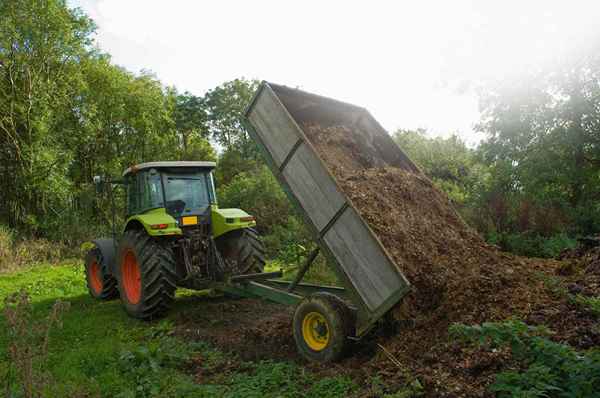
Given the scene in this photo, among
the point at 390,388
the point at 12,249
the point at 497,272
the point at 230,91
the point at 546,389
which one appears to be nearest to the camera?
the point at 546,389

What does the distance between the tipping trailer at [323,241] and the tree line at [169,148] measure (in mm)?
4976

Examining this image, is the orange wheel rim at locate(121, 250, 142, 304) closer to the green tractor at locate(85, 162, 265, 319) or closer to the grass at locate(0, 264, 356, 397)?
the green tractor at locate(85, 162, 265, 319)

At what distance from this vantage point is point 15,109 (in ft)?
51.9

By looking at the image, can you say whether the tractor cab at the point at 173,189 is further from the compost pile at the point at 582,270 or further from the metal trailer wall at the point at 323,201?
the compost pile at the point at 582,270

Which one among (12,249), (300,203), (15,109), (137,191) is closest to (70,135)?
(15,109)

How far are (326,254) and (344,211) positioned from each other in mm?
477

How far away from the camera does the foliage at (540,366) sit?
2469 millimetres

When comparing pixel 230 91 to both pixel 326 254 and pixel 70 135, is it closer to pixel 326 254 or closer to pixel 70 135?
pixel 70 135

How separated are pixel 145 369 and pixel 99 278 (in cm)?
424

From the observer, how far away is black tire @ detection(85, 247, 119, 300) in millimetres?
7672

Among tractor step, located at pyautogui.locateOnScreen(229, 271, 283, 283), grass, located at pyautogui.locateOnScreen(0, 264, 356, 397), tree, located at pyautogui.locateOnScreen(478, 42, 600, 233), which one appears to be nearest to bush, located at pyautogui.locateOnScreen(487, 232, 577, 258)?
tree, located at pyautogui.locateOnScreen(478, 42, 600, 233)

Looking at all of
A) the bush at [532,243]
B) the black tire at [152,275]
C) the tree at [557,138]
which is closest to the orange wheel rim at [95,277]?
the black tire at [152,275]

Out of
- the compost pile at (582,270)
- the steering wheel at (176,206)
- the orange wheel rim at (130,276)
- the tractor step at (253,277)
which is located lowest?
the compost pile at (582,270)

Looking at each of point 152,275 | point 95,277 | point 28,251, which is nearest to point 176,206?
point 152,275
